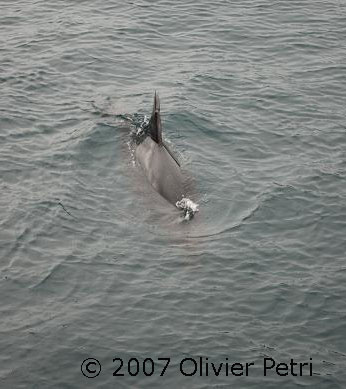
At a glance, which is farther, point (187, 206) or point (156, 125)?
point (156, 125)

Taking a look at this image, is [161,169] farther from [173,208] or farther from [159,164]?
[173,208]

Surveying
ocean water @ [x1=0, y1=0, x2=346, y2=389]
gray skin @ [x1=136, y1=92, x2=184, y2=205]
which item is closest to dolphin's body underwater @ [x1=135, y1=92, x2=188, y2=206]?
gray skin @ [x1=136, y1=92, x2=184, y2=205]

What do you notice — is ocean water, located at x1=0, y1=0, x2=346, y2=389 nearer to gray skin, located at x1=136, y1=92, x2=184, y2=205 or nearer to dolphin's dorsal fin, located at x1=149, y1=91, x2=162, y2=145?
gray skin, located at x1=136, y1=92, x2=184, y2=205

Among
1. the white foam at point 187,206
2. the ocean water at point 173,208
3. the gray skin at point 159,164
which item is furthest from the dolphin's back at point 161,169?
the ocean water at point 173,208

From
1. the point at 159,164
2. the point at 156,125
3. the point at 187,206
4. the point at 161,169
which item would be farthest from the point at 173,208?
the point at 156,125

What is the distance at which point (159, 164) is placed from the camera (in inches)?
663

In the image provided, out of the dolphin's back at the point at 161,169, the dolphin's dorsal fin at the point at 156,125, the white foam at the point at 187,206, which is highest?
the dolphin's dorsal fin at the point at 156,125

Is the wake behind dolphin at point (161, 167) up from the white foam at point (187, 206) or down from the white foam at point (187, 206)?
up

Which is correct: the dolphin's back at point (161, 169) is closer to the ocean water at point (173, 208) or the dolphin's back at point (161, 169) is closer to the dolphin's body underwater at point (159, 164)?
the dolphin's body underwater at point (159, 164)

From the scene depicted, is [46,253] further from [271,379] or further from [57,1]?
[57,1]

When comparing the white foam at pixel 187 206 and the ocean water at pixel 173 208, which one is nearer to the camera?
the ocean water at pixel 173 208

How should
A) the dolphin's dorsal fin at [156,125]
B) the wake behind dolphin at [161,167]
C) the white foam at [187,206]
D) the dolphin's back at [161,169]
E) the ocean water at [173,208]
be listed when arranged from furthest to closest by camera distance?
the dolphin's dorsal fin at [156,125]
the dolphin's back at [161,169]
the wake behind dolphin at [161,167]
the white foam at [187,206]
the ocean water at [173,208]

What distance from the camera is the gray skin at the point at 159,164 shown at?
53.2ft

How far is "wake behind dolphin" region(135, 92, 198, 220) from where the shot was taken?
1588 centimetres
